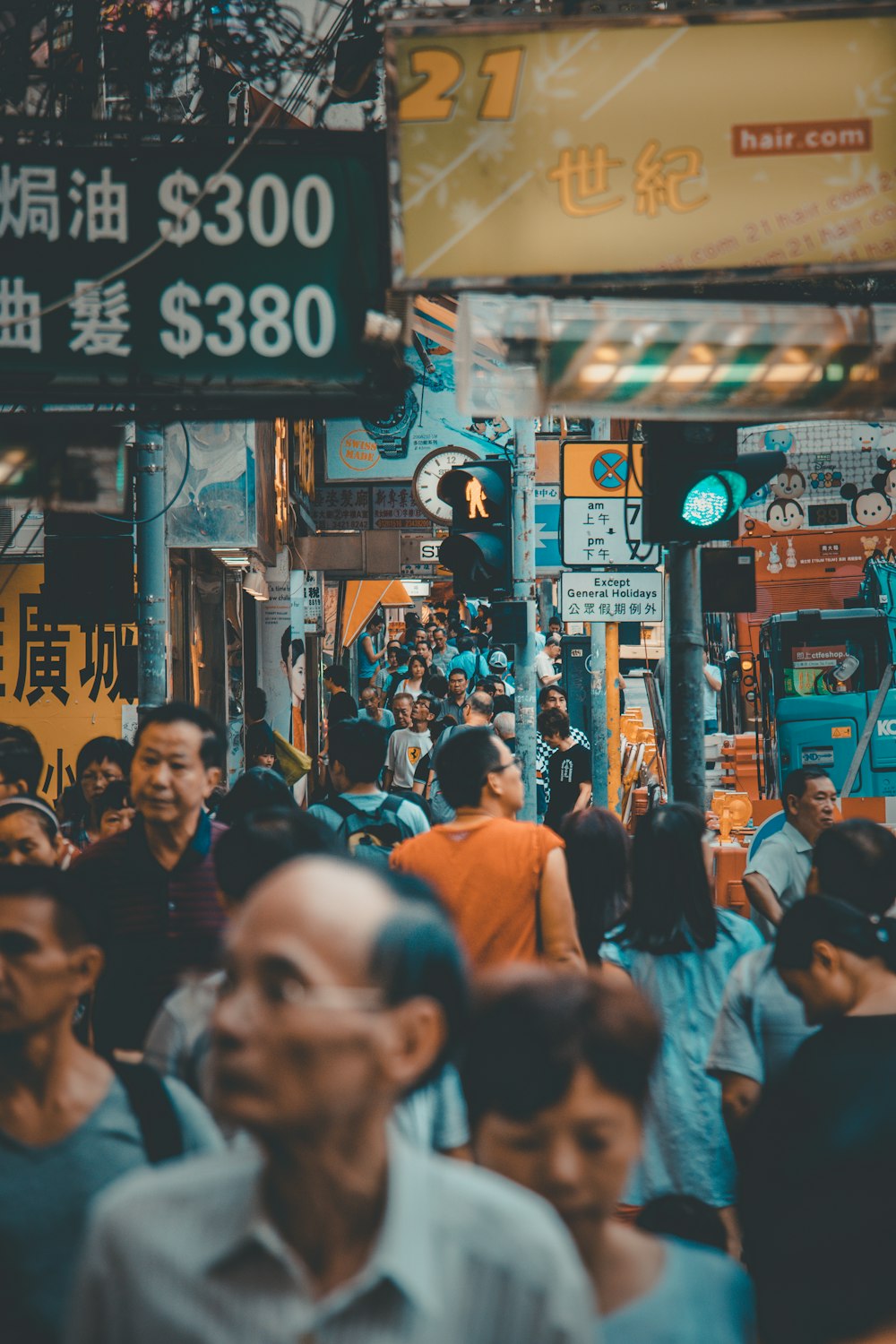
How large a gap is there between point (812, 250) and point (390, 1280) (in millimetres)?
4275

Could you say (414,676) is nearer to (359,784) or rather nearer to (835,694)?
(835,694)

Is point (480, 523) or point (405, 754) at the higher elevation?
point (480, 523)

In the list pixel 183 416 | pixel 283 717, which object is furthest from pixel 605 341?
pixel 283 717

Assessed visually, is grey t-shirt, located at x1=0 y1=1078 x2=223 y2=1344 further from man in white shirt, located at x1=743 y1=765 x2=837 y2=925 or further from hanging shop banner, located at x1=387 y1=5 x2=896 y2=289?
man in white shirt, located at x1=743 y1=765 x2=837 y2=925

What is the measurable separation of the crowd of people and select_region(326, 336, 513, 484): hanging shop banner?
1493 centimetres

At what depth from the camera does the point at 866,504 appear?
2538 cm

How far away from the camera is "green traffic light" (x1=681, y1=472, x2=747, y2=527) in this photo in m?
6.60

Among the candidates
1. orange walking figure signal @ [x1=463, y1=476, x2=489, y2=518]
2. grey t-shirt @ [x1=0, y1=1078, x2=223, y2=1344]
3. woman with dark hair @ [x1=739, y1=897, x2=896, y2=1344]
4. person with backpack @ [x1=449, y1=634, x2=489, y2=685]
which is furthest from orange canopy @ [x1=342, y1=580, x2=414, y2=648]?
grey t-shirt @ [x1=0, y1=1078, x2=223, y2=1344]

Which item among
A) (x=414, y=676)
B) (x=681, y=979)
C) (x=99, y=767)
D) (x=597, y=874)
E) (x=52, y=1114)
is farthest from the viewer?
(x=414, y=676)

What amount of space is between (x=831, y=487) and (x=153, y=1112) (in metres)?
24.5

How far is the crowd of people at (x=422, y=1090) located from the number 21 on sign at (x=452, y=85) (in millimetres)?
2316

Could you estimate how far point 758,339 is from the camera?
4816mm

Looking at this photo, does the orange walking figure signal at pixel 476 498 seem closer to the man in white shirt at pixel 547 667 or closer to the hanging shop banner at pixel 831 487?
the man in white shirt at pixel 547 667

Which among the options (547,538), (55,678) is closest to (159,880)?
(55,678)
